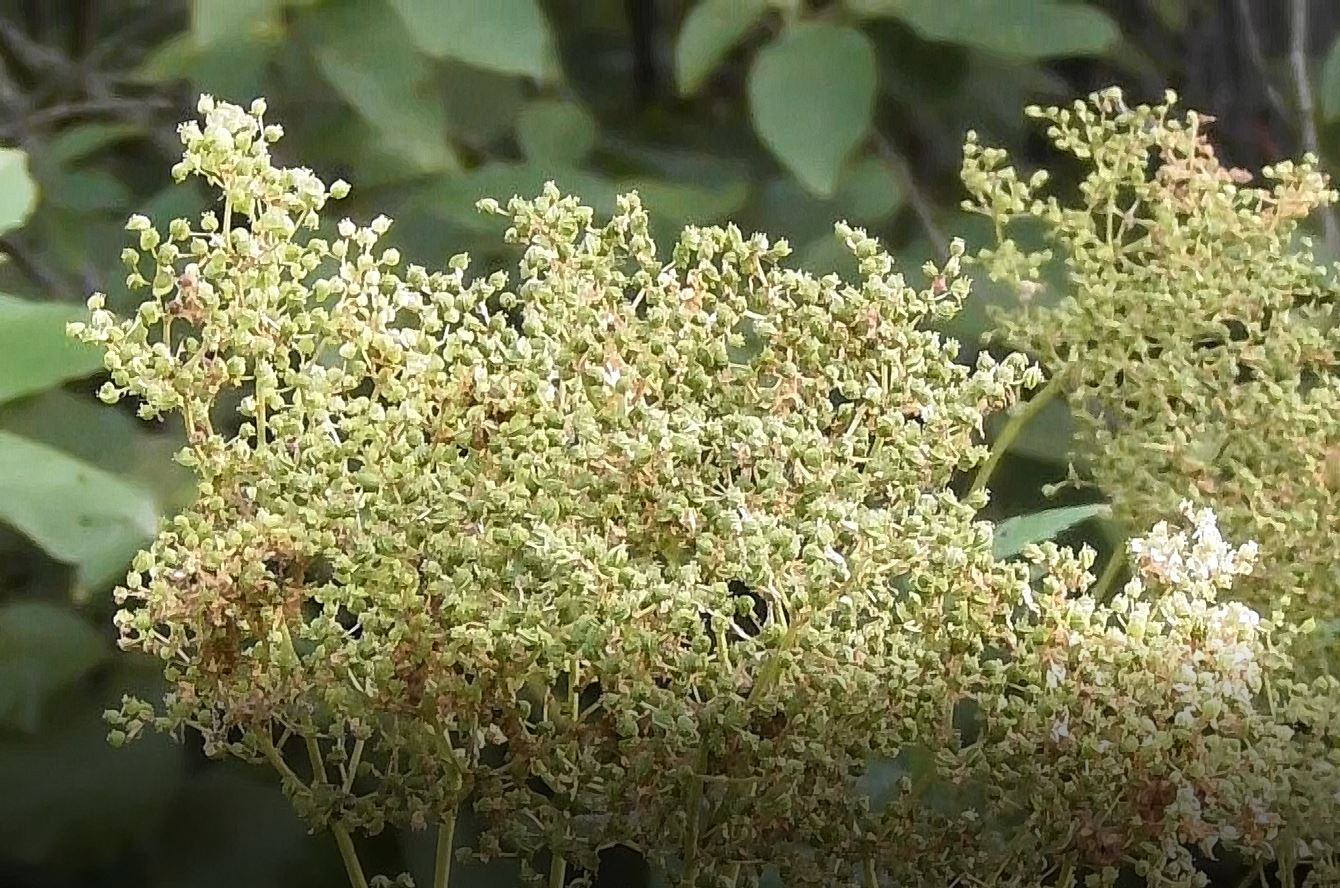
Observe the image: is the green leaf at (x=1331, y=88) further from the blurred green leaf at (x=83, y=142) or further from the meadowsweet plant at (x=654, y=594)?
the blurred green leaf at (x=83, y=142)

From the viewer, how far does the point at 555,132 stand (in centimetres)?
72

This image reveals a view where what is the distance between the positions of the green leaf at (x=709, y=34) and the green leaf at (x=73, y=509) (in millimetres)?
344

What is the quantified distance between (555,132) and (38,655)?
0.35 metres

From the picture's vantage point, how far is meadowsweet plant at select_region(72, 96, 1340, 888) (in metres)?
0.37

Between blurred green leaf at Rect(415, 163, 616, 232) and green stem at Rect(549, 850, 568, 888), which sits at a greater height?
blurred green leaf at Rect(415, 163, 616, 232)

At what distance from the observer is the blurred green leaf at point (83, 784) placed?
1.94 feet

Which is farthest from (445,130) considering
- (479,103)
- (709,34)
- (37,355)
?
(37,355)

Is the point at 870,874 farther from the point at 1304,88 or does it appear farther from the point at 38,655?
the point at 1304,88

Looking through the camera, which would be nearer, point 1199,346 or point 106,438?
point 1199,346

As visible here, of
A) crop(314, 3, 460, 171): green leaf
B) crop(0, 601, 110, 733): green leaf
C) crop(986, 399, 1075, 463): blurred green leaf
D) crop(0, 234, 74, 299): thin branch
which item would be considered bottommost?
crop(0, 601, 110, 733): green leaf

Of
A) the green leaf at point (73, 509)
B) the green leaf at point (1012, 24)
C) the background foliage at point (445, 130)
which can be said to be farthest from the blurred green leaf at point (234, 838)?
the green leaf at point (1012, 24)

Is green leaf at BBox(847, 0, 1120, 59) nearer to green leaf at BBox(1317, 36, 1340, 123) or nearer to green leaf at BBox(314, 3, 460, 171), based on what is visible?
green leaf at BBox(1317, 36, 1340, 123)

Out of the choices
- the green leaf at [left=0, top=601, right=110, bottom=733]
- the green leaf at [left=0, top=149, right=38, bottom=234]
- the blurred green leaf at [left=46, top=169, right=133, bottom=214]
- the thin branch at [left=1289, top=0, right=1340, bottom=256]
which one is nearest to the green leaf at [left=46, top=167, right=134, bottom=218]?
the blurred green leaf at [left=46, top=169, right=133, bottom=214]

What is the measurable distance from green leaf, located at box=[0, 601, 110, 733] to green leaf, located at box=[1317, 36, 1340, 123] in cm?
65
